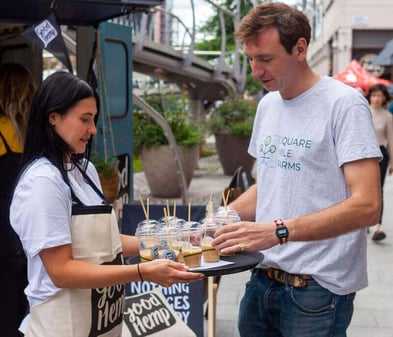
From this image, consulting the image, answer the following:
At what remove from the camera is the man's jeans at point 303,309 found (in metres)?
2.71

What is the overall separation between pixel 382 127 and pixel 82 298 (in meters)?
6.90

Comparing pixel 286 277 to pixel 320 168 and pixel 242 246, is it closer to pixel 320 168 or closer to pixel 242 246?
pixel 242 246

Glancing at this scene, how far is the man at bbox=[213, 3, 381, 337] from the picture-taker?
255 centimetres

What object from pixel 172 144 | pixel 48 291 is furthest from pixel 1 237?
pixel 172 144

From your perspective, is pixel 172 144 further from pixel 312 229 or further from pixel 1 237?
pixel 312 229

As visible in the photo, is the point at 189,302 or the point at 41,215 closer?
the point at 41,215

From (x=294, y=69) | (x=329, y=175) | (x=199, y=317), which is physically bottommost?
(x=199, y=317)

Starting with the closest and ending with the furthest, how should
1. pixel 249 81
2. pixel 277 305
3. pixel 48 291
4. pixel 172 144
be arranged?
pixel 48 291
pixel 277 305
pixel 172 144
pixel 249 81

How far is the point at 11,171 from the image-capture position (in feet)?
15.1

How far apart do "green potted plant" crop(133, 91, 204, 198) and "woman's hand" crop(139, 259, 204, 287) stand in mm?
8824

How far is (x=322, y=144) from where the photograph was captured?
2.65 meters

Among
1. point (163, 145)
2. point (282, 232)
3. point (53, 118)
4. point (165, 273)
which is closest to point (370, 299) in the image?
point (282, 232)

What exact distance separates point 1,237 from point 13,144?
61 centimetres

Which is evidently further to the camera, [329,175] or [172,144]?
[172,144]
